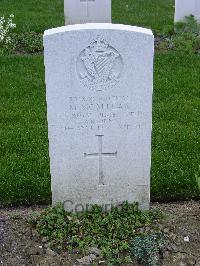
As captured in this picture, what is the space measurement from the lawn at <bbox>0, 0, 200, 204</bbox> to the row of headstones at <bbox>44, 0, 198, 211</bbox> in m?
0.58

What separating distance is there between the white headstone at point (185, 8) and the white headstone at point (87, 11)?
1.20m

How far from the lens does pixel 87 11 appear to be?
9992 mm

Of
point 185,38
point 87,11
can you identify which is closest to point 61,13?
point 87,11

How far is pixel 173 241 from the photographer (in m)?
4.18

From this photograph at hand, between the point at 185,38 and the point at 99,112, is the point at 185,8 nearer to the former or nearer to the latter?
the point at 185,38

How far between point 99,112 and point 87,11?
20.2ft

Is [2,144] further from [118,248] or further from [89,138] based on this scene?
[118,248]

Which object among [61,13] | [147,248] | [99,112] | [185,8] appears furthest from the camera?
[61,13]

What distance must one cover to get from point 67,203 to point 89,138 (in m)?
0.57

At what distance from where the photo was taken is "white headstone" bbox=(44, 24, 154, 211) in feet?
13.0

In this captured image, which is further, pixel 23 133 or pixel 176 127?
pixel 176 127

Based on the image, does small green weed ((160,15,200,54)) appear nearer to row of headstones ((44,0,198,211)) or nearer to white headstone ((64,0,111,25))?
white headstone ((64,0,111,25))

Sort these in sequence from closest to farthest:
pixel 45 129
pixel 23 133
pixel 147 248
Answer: pixel 147 248, pixel 23 133, pixel 45 129

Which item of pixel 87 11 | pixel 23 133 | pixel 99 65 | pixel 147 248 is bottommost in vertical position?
pixel 147 248
